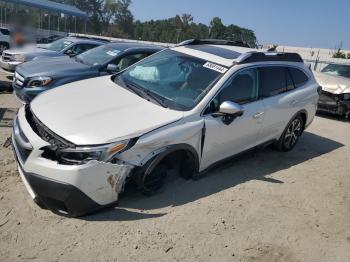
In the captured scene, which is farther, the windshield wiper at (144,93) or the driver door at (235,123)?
the driver door at (235,123)

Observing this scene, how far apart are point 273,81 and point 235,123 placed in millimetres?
1286

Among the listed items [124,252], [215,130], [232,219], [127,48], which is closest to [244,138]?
[215,130]

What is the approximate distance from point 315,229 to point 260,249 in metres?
0.90

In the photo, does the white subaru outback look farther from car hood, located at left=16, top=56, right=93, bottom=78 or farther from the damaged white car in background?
the damaged white car in background

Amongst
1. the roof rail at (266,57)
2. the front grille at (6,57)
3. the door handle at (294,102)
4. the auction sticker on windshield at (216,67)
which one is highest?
the roof rail at (266,57)

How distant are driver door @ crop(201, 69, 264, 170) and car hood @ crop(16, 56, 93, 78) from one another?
3.71m

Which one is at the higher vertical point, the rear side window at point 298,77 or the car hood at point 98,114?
the rear side window at point 298,77

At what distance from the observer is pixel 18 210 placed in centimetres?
399

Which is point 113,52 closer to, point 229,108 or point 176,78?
point 176,78

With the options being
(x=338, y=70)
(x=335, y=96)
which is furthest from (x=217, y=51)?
(x=338, y=70)

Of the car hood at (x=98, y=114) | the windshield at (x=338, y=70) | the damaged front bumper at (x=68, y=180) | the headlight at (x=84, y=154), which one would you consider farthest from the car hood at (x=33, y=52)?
the headlight at (x=84, y=154)

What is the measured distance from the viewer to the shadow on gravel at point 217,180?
4.21m

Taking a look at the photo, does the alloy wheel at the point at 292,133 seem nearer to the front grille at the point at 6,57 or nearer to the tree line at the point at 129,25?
the front grille at the point at 6,57

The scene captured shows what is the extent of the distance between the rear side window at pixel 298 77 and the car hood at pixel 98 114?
2.91 meters
